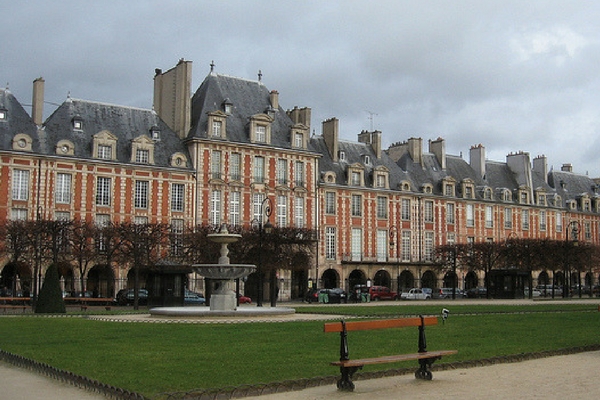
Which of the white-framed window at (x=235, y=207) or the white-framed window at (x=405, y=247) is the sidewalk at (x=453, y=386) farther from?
the white-framed window at (x=405, y=247)

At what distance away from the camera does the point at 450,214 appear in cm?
5966

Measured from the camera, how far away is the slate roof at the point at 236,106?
1906 inches

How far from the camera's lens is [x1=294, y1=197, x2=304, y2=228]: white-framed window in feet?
166

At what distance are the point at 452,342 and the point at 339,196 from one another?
3857 cm

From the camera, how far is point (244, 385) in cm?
952

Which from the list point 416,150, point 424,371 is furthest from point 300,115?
point 424,371

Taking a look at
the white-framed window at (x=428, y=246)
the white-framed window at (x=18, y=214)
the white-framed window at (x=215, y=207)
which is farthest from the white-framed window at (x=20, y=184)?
the white-framed window at (x=428, y=246)

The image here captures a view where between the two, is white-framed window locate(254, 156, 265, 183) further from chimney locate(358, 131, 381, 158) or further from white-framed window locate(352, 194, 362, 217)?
chimney locate(358, 131, 381, 158)

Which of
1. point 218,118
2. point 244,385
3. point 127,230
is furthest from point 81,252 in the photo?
point 244,385

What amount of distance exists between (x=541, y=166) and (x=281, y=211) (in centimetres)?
2969

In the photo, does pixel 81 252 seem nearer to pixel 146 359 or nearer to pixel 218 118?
pixel 218 118

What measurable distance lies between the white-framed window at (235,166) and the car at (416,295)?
41.4 ft

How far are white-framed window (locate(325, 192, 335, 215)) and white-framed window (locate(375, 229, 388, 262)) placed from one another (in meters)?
4.19

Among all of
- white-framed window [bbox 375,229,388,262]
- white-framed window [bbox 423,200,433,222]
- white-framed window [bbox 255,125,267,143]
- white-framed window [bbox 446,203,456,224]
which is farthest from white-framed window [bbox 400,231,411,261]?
white-framed window [bbox 255,125,267,143]
